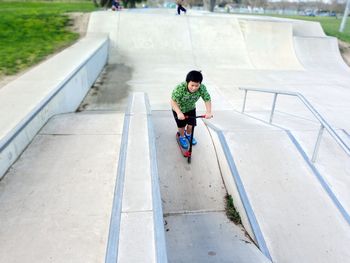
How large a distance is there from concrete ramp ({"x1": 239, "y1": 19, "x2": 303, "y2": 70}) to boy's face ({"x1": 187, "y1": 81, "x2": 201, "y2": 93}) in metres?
9.89

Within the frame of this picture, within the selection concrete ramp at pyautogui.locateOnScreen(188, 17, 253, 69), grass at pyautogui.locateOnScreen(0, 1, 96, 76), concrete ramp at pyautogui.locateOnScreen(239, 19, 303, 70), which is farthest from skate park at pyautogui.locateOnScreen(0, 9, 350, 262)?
concrete ramp at pyautogui.locateOnScreen(239, 19, 303, 70)

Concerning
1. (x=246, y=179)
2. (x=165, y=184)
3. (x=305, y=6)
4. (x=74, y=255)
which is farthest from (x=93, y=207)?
(x=305, y=6)

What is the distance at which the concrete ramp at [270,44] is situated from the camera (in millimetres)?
13555

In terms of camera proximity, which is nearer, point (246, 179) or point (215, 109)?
point (246, 179)

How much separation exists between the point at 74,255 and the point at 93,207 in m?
0.62

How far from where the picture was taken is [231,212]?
12.9ft

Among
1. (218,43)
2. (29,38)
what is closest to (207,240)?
(29,38)

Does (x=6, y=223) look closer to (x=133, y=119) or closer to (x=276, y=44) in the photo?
(x=133, y=119)

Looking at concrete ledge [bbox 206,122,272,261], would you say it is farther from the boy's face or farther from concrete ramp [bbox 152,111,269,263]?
the boy's face

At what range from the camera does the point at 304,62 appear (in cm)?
1391

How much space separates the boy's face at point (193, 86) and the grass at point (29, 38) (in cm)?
548

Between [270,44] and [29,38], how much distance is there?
11574mm

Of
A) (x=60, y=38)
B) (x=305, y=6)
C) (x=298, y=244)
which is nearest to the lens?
(x=298, y=244)

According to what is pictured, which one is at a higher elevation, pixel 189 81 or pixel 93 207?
pixel 189 81
